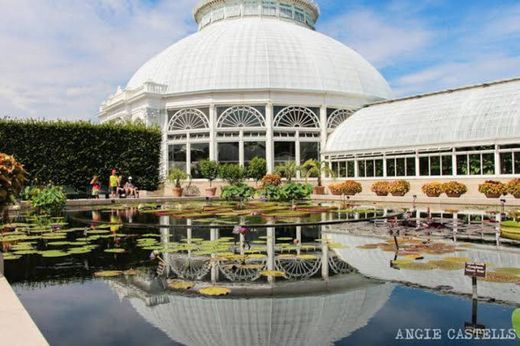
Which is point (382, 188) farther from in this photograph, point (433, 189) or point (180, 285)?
point (180, 285)

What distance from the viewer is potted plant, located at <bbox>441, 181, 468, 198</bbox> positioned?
1173 inches

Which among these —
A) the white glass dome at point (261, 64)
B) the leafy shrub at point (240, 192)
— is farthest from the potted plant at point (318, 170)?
the leafy shrub at point (240, 192)

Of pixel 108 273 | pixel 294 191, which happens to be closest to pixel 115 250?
pixel 108 273

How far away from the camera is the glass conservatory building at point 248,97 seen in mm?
45625

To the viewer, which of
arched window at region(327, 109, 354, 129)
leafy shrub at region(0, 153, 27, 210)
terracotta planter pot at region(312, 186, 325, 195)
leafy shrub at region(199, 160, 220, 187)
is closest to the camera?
leafy shrub at region(0, 153, 27, 210)

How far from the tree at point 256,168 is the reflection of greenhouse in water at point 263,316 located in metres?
34.5

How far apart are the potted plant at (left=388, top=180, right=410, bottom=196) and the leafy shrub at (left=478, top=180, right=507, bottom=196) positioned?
18.1 feet

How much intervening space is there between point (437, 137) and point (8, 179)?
32678 millimetres

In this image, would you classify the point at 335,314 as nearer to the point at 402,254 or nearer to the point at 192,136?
the point at 402,254

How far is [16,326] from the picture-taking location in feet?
15.7

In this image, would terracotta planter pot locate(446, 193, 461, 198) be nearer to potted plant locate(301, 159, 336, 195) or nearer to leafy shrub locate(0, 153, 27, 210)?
potted plant locate(301, 159, 336, 195)

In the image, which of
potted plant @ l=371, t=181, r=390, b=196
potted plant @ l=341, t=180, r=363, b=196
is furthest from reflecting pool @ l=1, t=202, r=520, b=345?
potted plant @ l=341, t=180, r=363, b=196

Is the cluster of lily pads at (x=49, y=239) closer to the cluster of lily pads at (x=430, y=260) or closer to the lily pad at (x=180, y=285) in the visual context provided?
the lily pad at (x=180, y=285)

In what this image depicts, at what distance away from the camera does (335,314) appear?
568cm
